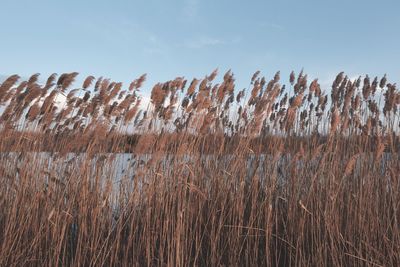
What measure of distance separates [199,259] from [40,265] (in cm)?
117

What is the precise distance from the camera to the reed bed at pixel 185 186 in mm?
3135

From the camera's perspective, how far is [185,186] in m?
3.20

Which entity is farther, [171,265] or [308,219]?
[308,219]

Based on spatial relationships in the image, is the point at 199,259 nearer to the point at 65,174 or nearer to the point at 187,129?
the point at 187,129

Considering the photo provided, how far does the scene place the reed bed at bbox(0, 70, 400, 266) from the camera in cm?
313

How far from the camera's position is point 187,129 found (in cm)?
373

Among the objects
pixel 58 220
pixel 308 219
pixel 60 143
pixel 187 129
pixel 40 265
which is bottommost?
pixel 40 265

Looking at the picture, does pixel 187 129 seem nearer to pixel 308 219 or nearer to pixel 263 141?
pixel 263 141

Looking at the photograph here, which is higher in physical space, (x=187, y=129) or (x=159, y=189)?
(x=187, y=129)

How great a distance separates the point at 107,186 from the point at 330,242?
5.62ft

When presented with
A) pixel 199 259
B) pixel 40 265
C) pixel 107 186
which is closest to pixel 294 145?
pixel 199 259

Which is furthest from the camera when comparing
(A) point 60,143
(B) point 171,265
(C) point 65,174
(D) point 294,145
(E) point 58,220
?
(D) point 294,145

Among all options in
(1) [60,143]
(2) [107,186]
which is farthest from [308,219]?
(1) [60,143]

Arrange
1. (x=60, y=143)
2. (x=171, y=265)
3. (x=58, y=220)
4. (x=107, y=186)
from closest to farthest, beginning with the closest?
(x=171, y=265) < (x=58, y=220) < (x=107, y=186) < (x=60, y=143)
